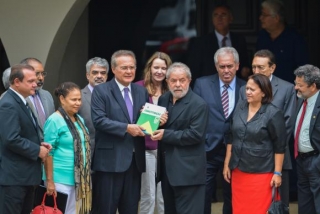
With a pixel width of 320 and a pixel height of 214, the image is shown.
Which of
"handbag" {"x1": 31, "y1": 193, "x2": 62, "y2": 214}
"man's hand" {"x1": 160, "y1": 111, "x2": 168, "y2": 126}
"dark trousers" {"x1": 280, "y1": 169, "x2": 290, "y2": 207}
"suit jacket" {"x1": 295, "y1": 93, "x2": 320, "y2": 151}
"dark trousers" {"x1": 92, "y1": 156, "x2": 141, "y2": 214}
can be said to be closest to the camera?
"handbag" {"x1": 31, "y1": 193, "x2": 62, "y2": 214}

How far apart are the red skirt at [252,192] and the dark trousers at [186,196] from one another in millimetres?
344

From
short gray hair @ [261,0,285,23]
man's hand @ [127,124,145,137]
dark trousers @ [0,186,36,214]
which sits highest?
short gray hair @ [261,0,285,23]

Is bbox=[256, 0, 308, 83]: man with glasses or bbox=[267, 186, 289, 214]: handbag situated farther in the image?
bbox=[256, 0, 308, 83]: man with glasses

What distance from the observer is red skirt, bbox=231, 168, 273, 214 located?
8.50m

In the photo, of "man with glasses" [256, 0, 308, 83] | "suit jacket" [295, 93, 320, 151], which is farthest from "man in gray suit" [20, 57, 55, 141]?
"man with glasses" [256, 0, 308, 83]

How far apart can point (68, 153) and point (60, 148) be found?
3.4 inches

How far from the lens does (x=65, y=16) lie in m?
9.92

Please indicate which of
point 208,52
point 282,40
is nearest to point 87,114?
point 208,52

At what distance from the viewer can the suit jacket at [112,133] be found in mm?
8406

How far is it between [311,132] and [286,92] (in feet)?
1.67

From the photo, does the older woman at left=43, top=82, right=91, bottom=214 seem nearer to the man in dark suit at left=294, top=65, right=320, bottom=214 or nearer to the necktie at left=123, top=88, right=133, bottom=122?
the necktie at left=123, top=88, right=133, bottom=122

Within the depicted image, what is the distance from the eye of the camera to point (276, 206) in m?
8.35

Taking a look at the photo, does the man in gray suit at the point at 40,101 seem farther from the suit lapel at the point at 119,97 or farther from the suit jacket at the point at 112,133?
the suit lapel at the point at 119,97

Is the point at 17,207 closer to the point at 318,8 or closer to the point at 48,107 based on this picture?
the point at 48,107
